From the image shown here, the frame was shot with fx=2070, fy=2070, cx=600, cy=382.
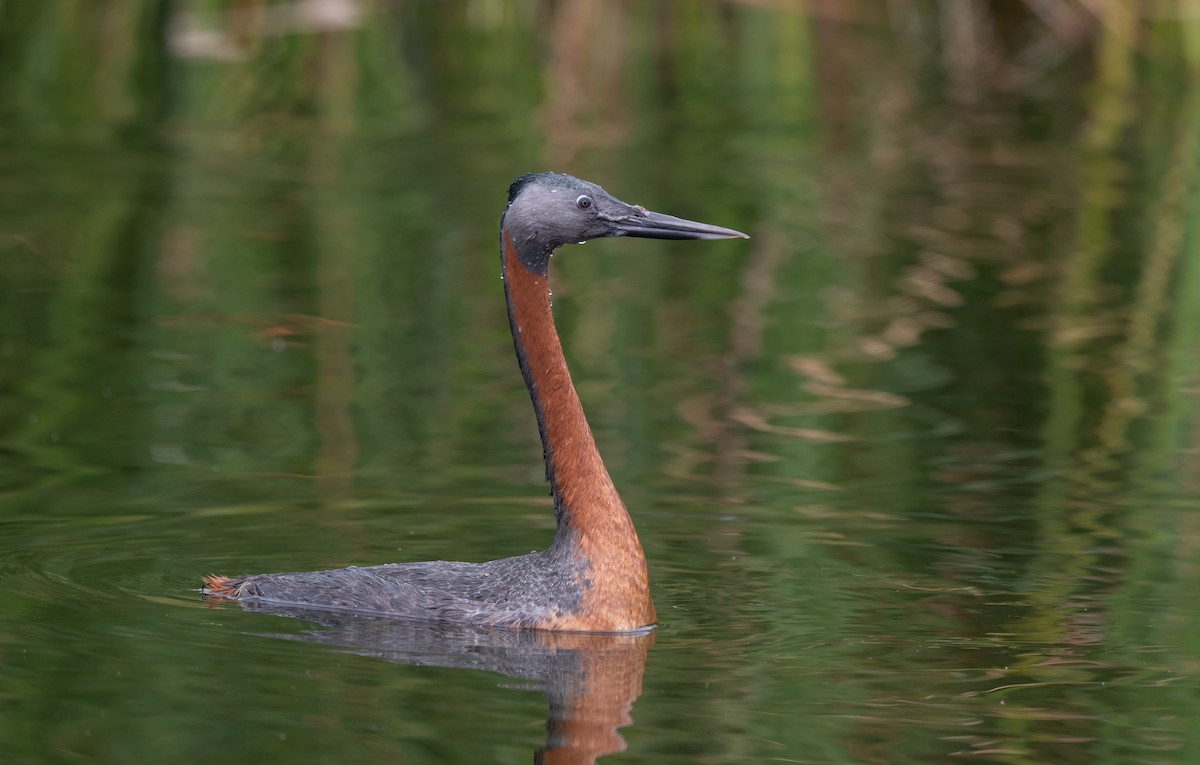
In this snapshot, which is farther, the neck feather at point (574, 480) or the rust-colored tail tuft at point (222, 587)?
the rust-colored tail tuft at point (222, 587)

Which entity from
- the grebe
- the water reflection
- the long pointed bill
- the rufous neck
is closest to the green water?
the water reflection

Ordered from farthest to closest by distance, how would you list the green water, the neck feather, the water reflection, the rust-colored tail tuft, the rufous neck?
1. the rust-colored tail tuft
2. the rufous neck
3. the neck feather
4. the green water
5. the water reflection

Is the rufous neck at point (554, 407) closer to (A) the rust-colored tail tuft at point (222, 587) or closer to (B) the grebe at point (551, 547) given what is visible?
(B) the grebe at point (551, 547)

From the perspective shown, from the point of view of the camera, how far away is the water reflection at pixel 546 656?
5926 millimetres

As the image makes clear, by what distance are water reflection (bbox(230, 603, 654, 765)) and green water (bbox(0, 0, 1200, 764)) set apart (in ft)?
0.08

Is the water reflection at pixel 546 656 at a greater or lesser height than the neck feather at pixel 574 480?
lesser

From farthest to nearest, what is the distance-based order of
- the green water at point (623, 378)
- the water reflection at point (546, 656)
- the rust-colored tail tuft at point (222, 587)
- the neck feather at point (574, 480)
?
the rust-colored tail tuft at point (222, 587), the neck feather at point (574, 480), the green water at point (623, 378), the water reflection at point (546, 656)

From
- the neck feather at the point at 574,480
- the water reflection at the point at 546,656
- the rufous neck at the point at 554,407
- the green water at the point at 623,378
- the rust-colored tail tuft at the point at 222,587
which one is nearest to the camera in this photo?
the water reflection at the point at 546,656

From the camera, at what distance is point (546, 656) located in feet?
21.8

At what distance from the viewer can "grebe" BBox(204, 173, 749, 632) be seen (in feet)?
22.6

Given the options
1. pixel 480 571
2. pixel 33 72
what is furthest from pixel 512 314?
pixel 33 72

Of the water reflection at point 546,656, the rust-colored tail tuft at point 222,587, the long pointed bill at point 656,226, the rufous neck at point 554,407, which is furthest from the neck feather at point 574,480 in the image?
the rust-colored tail tuft at point 222,587

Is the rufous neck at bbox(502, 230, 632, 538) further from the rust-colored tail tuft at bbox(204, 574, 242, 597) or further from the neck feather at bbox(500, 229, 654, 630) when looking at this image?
the rust-colored tail tuft at bbox(204, 574, 242, 597)

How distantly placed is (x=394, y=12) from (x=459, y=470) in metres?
13.4
